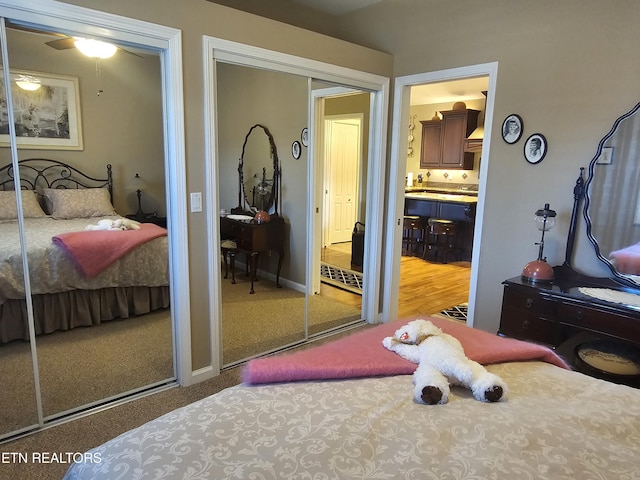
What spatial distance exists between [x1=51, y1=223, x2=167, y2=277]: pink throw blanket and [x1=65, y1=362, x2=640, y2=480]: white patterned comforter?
166 centimetres

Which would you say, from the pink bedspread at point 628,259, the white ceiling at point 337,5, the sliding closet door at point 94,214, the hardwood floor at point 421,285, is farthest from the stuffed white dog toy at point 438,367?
the white ceiling at point 337,5

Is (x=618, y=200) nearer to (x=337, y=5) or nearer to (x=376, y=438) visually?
(x=376, y=438)

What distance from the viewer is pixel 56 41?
6.93ft

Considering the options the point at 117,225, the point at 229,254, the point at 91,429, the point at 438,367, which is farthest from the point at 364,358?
the point at 229,254

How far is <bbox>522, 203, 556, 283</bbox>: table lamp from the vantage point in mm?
2627

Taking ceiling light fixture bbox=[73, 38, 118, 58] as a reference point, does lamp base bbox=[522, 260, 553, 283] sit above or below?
below

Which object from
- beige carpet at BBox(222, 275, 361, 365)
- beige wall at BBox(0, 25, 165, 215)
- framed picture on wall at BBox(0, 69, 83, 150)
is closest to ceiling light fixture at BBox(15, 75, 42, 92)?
framed picture on wall at BBox(0, 69, 83, 150)

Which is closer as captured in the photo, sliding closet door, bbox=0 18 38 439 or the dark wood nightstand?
sliding closet door, bbox=0 18 38 439

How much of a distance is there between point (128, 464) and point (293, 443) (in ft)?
1.33

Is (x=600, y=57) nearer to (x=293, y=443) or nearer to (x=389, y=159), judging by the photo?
→ (x=389, y=159)

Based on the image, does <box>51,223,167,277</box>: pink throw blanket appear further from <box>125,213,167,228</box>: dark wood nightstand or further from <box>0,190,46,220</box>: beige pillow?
<box>0,190,46,220</box>: beige pillow

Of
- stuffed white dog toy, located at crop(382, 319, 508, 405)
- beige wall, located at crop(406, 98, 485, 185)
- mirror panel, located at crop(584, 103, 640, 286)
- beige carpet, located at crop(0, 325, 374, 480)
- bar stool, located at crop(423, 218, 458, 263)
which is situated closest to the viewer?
stuffed white dog toy, located at crop(382, 319, 508, 405)

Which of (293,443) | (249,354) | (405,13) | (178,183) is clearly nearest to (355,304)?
(249,354)

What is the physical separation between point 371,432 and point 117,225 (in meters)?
2.15
